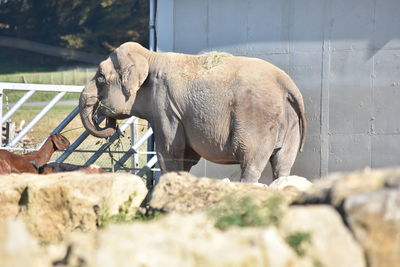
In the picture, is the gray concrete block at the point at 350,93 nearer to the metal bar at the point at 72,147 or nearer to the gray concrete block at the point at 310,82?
the gray concrete block at the point at 310,82

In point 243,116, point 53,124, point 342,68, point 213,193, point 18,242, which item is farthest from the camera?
point 53,124

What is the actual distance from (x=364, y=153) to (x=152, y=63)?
331 centimetres

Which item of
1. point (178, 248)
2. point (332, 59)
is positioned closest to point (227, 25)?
point (332, 59)

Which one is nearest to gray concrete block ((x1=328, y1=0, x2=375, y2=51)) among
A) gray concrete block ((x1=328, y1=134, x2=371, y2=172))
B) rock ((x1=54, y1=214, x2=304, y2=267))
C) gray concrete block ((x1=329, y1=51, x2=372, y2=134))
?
gray concrete block ((x1=329, y1=51, x2=372, y2=134))

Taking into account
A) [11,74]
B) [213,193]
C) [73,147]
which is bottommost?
[11,74]

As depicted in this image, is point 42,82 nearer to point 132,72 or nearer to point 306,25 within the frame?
point 132,72

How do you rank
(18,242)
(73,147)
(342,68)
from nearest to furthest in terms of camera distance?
(18,242) < (342,68) < (73,147)

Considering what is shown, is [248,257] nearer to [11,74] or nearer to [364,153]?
[364,153]

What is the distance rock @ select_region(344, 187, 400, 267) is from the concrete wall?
6.89 meters

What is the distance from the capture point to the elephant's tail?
13.5 metres

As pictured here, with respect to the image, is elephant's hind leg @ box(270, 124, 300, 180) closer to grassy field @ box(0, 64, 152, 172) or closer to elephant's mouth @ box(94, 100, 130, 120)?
elephant's mouth @ box(94, 100, 130, 120)

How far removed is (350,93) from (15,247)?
8896 millimetres

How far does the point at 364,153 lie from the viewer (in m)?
14.1

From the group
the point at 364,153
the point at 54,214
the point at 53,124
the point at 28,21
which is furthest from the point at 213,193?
the point at 28,21
